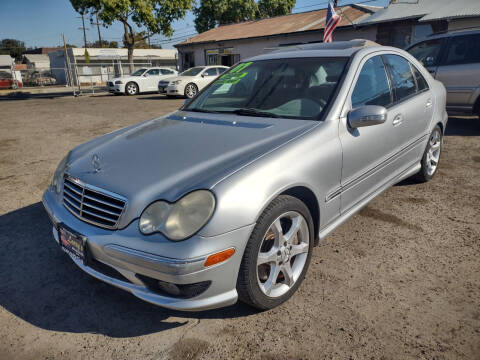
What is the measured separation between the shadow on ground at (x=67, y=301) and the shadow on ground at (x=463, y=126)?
258 inches

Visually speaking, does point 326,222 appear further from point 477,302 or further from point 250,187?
point 477,302

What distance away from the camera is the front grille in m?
2.05

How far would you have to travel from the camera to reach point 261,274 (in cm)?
238

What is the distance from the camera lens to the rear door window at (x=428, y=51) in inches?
285

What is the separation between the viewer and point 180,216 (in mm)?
1897

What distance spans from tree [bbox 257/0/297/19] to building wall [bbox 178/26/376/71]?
2306cm

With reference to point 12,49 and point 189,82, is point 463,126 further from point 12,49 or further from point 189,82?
point 12,49

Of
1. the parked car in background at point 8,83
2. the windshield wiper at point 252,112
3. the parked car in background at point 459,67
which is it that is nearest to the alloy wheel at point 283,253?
the windshield wiper at point 252,112

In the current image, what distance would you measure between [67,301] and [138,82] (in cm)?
1887

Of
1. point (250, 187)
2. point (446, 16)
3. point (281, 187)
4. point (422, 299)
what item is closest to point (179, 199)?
point (250, 187)

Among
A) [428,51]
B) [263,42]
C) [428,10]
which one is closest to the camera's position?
[428,51]

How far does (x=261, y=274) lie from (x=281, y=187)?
2.13 feet

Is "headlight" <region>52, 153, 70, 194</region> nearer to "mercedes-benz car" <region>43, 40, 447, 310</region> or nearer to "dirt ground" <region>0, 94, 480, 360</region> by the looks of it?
"mercedes-benz car" <region>43, 40, 447, 310</region>

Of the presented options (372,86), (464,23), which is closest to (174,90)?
(464,23)
